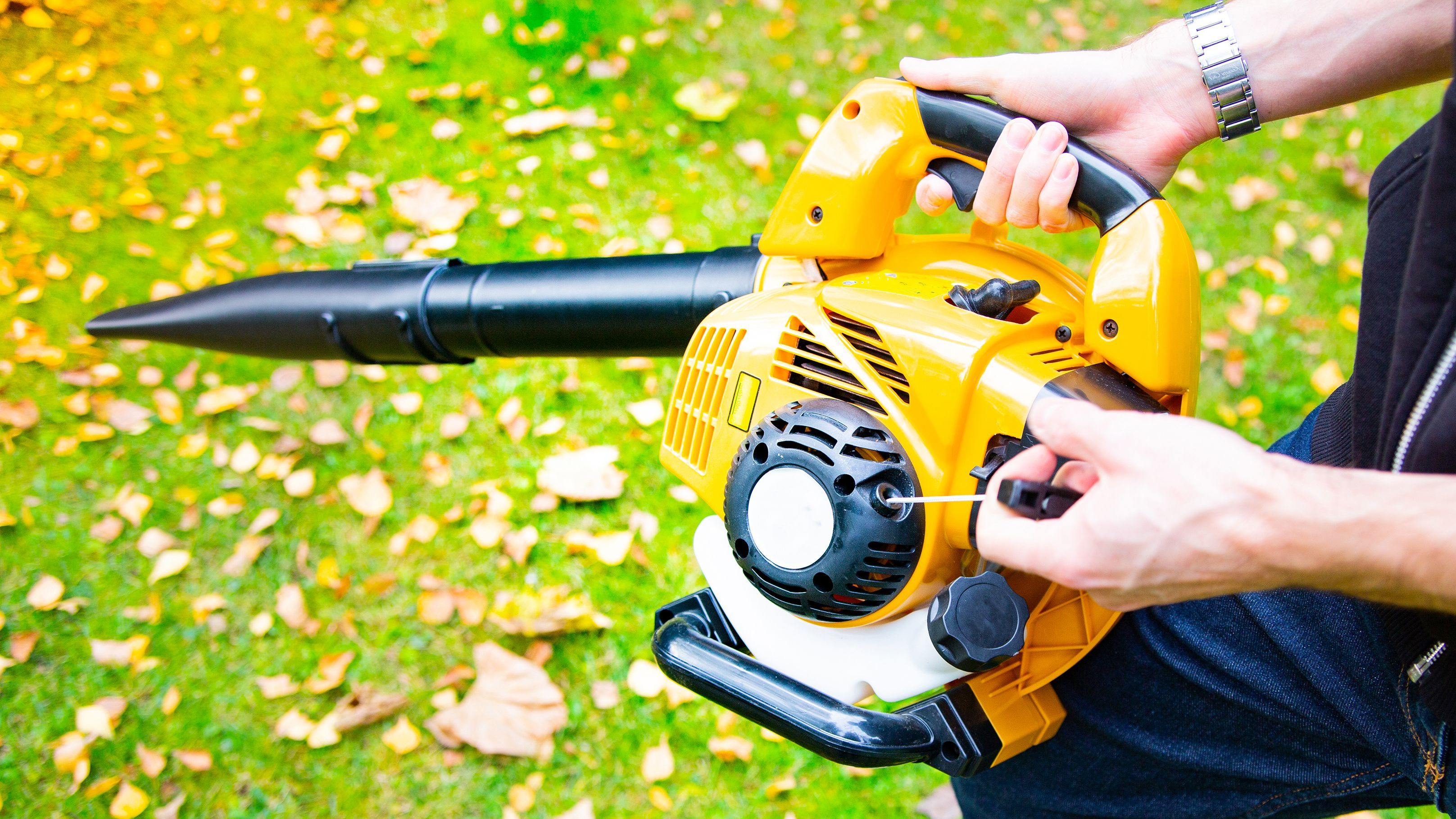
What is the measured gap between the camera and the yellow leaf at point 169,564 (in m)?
2.78

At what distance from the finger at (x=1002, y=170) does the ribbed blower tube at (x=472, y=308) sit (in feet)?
1.44

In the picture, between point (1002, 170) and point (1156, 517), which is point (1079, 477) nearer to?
point (1156, 517)

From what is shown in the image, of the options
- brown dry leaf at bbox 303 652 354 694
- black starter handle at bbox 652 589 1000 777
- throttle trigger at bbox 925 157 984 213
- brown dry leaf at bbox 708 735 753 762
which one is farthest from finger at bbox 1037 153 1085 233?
brown dry leaf at bbox 303 652 354 694

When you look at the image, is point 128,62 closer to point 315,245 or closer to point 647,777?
point 315,245

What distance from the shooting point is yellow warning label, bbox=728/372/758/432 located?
1.37 meters

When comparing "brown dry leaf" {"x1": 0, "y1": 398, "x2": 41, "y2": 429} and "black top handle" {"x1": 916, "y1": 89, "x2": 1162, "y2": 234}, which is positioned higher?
"black top handle" {"x1": 916, "y1": 89, "x2": 1162, "y2": 234}

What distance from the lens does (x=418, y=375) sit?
3168mm

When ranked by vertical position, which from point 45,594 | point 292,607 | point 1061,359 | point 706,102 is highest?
point 1061,359

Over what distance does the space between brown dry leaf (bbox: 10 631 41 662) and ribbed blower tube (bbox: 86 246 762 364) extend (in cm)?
117

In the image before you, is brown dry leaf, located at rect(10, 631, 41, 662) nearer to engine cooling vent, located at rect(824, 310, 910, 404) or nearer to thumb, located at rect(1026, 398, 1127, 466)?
engine cooling vent, located at rect(824, 310, 910, 404)

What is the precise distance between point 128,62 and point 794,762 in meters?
3.87

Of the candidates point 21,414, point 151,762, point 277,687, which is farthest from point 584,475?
point 21,414

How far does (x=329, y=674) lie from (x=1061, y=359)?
2.30 meters

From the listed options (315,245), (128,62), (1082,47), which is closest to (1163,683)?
(315,245)
